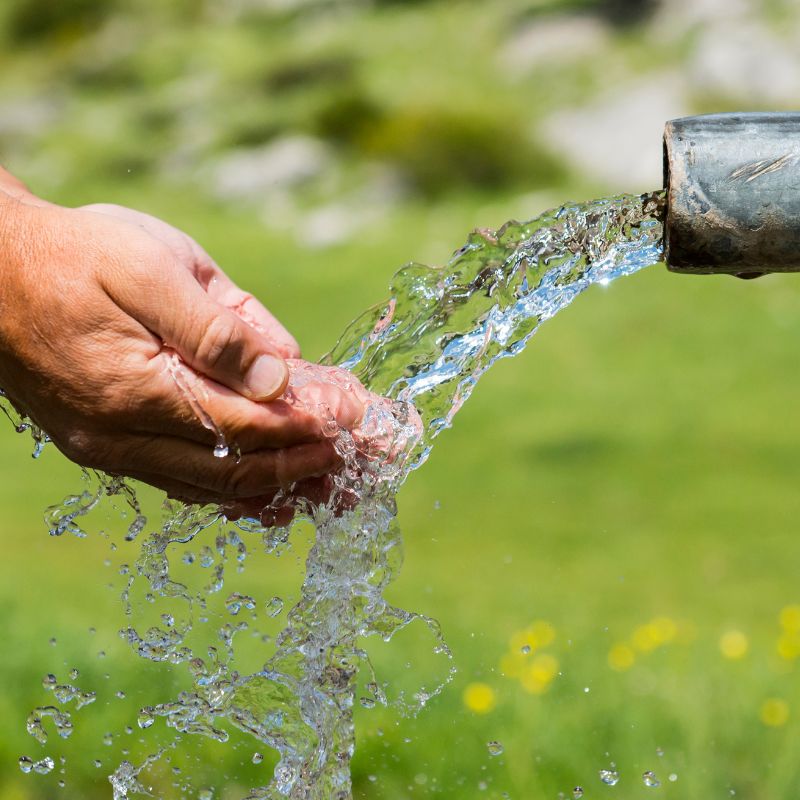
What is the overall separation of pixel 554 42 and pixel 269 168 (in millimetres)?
2295

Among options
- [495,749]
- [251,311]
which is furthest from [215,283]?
[495,749]

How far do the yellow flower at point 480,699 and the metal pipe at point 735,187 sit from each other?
1543 millimetres

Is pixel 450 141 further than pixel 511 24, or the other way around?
pixel 511 24

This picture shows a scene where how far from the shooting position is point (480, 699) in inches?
119

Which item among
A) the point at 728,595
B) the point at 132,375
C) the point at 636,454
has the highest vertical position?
the point at 636,454

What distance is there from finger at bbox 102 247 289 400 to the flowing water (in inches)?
5.0

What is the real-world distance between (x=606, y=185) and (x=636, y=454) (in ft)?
9.38

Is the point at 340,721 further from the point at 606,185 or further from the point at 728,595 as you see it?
the point at 606,185

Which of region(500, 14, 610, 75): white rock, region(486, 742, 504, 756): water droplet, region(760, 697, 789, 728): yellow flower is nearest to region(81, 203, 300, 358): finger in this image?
region(486, 742, 504, 756): water droplet

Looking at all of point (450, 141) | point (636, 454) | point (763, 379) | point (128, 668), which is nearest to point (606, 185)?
point (450, 141)

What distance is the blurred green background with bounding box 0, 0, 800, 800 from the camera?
300cm

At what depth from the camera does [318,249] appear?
26.3ft

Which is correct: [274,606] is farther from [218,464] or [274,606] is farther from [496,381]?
[496,381]

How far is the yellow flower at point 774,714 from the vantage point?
293cm
